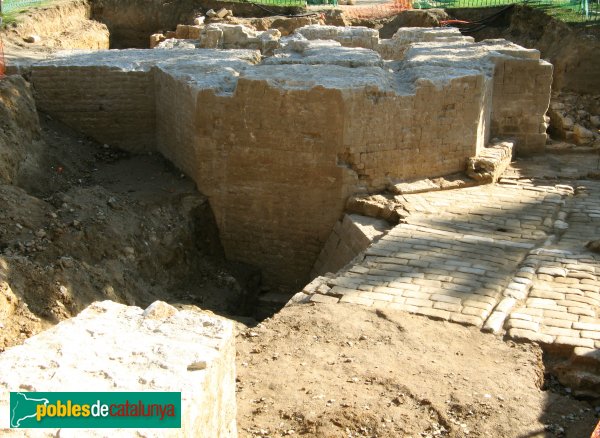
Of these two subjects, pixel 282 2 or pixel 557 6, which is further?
pixel 282 2

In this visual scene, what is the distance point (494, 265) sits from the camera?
7.58 metres

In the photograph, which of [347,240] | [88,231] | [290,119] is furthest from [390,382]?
[290,119]

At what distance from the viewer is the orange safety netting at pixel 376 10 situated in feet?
62.5

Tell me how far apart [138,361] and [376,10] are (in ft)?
56.0

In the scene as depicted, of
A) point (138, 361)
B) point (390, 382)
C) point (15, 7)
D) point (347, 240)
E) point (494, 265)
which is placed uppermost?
point (15, 7)

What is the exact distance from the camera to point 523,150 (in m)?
11.4

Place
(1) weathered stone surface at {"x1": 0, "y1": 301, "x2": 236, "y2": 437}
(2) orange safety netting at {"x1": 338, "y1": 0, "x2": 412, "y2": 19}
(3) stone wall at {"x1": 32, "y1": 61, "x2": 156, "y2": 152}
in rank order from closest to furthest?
(1) weathered stone surface at {"x1": 0, "y1": 301, "x2": 236, "y2": 437} → (3) stone wall at {"x1": 32, "y1": 61, "x2": 156, "y2": 152} → (2) orange safety netting at {"x1": 338, "y1": 0, "x2": 412, "y2": 19}

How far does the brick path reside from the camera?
6566 mm

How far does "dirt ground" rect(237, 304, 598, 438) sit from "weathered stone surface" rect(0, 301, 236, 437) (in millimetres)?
1053

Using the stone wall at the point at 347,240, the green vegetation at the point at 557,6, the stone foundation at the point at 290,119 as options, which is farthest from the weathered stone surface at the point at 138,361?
the green vegetation at the point at 557,6

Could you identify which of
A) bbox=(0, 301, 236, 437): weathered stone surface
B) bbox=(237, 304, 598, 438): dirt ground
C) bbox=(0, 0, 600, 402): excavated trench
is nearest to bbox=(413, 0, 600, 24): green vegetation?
bbox=(0, 0, 600, 402): excavated trench

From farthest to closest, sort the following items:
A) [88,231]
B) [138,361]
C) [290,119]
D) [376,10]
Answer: [376,10], [290,119], [88,231], [138,361]

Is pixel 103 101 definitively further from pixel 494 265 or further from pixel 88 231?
pixel 494 265

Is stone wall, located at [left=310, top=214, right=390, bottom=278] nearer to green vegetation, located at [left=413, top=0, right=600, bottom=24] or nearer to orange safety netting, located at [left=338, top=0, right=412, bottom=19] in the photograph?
green vegetation, located at [left=413, top=0, right=600, bottom=24]
